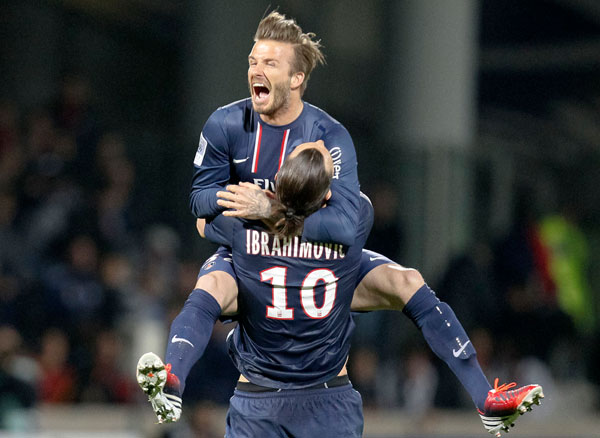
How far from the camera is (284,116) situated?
14.8 ft

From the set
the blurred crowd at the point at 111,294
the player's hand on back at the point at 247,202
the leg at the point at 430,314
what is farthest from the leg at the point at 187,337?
the blurred crowd at the point at 111,294

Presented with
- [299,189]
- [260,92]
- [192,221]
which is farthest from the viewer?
[192,221]

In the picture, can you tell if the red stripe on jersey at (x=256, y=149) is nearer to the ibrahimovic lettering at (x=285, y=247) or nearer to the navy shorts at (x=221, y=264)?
the ibrahimovic lettering at (x=285, y=247)

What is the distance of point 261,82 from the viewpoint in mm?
4422

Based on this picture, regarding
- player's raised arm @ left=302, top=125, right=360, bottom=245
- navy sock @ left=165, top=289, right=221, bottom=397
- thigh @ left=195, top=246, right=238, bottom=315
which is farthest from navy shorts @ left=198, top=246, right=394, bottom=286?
player's raised arm @ left=302, top=125, right=360, bottom=245

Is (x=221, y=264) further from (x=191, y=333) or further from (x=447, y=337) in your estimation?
(x=447, y=337)

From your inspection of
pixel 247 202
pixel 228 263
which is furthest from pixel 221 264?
pixel 247 202

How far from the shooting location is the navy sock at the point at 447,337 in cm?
452

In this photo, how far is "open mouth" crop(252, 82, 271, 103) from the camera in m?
4.42

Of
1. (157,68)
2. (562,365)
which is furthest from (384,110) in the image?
(157,68)

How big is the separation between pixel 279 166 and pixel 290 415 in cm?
102

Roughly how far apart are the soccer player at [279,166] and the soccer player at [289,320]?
0.08 m

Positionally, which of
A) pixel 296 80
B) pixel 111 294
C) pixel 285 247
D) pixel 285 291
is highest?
pixel 296 80

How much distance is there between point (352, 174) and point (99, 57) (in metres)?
10.6
